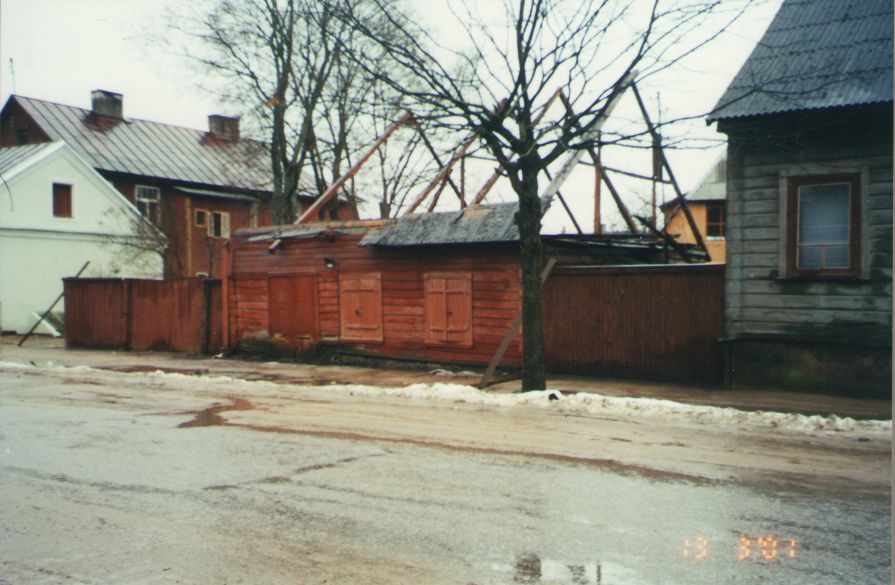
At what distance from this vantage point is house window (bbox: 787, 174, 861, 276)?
12.2 meters

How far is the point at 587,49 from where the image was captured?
1215 centimetres

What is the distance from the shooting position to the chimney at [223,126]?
46.4 meters

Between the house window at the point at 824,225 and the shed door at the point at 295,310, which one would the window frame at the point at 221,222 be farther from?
the house window at the point at 824,225

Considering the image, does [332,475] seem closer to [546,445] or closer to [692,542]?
[546,445]

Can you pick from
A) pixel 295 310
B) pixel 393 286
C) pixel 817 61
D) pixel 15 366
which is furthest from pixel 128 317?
pixel 817 61

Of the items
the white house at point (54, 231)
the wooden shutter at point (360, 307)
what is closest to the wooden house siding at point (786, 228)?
the wooden shutter at point (360, 307)

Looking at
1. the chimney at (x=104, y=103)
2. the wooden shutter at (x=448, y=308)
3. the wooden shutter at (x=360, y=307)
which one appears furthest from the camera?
the chimney at (x=104, y=103)

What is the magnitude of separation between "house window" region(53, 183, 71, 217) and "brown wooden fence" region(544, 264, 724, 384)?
78.6 ft

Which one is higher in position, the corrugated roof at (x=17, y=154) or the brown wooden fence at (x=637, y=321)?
the corrugated roof at (x=17, y=154)

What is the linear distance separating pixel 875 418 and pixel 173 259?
101 ft

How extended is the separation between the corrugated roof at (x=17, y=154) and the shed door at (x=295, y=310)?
17.2 m

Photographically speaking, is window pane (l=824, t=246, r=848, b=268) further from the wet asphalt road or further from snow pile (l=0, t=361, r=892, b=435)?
the wet asphalt road

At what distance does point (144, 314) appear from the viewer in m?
22.6

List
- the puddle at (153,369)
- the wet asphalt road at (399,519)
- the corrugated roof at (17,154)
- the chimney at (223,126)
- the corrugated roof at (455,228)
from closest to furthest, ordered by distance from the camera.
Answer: the wet asphalt road at (399,519)
the corrugated roof at (455,228)
the puddle at (153,369)
the corrugated roof at (17,154)
the chimney at (223,126)
